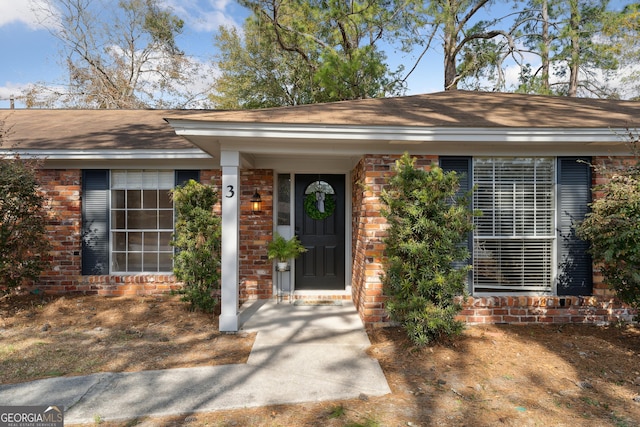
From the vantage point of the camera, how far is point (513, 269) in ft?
15.6

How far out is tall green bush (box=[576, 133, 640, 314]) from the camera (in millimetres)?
3721

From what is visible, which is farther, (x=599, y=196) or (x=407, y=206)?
(x=599, y=196)

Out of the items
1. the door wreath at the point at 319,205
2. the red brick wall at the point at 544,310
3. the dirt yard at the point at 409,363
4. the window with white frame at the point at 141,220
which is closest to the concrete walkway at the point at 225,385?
the dirt yard at the point at 409,363

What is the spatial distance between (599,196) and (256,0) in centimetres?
1274

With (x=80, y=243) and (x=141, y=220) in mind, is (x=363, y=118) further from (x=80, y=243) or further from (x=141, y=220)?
(x=80, y=243)

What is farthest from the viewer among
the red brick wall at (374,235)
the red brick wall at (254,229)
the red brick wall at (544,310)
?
the red brick wall at (254,229)

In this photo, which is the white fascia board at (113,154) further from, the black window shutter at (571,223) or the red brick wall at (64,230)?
the black window shutter at (571,223)

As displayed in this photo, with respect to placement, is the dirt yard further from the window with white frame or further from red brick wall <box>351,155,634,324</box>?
the window with white frame

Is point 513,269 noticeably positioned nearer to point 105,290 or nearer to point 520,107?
point 520,107

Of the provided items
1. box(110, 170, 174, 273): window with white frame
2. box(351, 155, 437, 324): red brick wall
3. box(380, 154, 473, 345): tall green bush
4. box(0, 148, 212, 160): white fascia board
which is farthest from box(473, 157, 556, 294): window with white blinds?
box(110, 170, 174, 273): window with white frame

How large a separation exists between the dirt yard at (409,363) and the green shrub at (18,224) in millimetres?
567

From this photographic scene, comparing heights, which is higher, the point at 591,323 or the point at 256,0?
the point at 256,0

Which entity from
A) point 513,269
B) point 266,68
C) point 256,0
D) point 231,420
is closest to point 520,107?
point 513,269

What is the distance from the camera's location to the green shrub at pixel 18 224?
16.1ft
